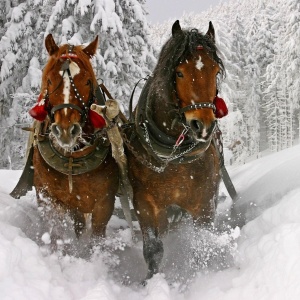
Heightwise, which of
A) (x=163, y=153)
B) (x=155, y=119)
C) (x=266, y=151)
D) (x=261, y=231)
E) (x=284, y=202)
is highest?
(x=155, y=119)

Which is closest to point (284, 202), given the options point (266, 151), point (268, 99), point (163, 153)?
point (163, 153)

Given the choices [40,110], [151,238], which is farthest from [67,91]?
[151,238]

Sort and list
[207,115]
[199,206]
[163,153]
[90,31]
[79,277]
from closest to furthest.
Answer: [207,115], [79,277], [163,153], [199,206], [90,31]

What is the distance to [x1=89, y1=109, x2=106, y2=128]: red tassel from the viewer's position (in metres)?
3.69

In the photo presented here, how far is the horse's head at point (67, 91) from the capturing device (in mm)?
3270

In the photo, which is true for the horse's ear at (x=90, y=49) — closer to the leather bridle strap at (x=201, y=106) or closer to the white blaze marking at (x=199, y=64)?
the white blaze marking at (x=199, y=64)

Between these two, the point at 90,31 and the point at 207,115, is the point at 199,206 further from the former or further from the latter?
the point at 90,31

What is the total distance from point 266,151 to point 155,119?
40468 millimetres

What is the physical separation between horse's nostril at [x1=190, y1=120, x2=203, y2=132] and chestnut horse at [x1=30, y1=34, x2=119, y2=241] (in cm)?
93

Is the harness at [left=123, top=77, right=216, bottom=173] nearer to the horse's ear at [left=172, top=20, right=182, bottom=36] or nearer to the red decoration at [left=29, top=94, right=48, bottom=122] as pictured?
the horse's ear at [left=172, top=20, right=182, bottom=36]

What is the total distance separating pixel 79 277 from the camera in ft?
11.4

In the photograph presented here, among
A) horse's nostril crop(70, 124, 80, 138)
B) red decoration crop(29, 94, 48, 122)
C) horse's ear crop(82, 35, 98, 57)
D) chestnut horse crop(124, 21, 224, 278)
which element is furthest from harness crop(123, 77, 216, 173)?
red decoration crop(29, 94, 48, 122)

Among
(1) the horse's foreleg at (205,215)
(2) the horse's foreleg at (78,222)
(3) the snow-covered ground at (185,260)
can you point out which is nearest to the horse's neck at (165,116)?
(1) the horse's foreleg at (205,215)

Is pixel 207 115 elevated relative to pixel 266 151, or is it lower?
elevated
